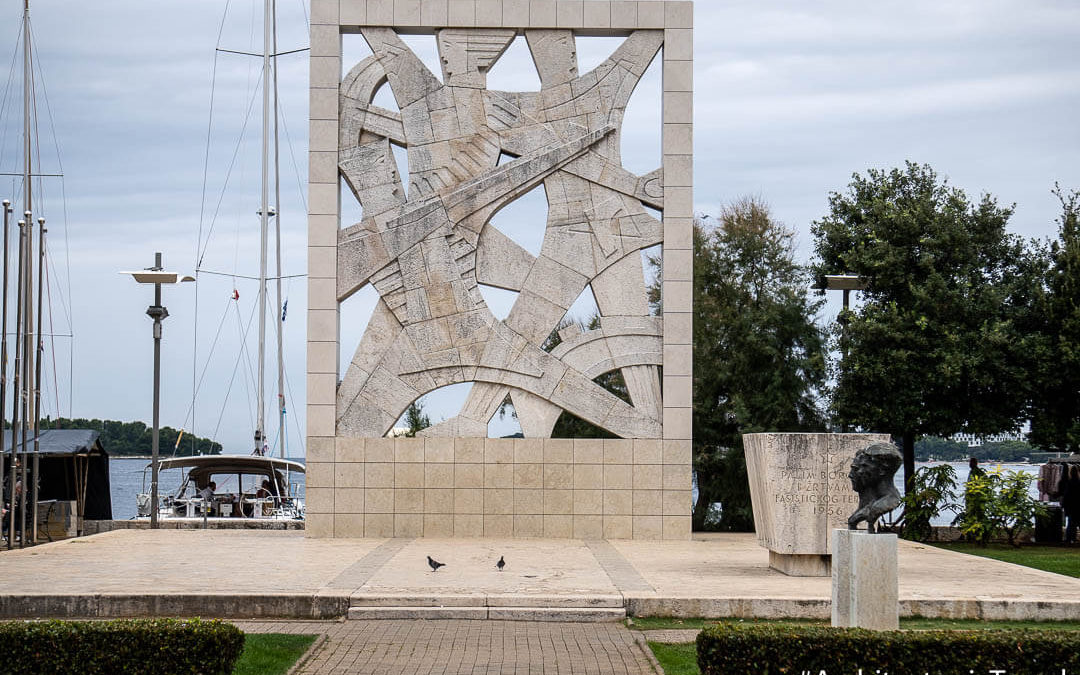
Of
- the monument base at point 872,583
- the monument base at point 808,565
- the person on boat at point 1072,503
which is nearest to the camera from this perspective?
the monument base at point 872,583

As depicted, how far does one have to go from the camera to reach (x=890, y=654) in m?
7.86

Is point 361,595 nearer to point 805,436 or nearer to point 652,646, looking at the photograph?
point 652,646

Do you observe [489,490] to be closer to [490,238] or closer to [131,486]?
[490,238]

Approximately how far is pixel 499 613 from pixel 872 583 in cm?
388

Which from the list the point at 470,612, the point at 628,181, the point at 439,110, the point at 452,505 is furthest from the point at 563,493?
the point at 470,612

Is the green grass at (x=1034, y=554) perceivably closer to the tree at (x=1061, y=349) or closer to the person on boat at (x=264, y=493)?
the tree at (x=1061, y=349)

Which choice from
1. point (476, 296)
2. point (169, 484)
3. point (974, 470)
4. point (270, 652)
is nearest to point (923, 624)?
point (270, 652)

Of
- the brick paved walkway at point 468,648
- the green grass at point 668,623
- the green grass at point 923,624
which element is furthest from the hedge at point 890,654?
the green grass at point 668,623

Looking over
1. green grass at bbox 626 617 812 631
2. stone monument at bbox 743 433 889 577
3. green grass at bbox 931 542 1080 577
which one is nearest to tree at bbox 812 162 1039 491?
green grass at bbox 931 542 1080 577

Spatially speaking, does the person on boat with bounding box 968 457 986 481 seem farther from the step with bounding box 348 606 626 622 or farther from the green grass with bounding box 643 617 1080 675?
the step with bounding box 348 606 626 622

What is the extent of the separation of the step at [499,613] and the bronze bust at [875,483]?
8.93ft

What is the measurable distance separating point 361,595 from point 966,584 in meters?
6.64

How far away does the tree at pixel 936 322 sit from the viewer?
863 inches

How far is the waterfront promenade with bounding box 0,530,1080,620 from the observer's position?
1165 cm
